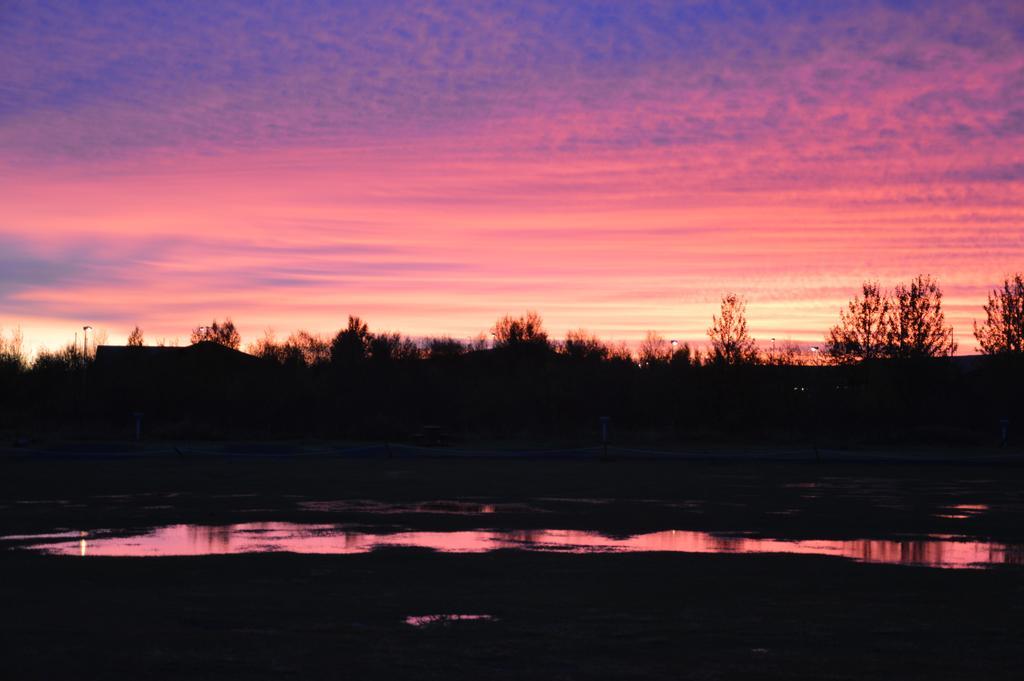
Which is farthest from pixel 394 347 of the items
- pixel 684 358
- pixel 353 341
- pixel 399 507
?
pixel 399 507

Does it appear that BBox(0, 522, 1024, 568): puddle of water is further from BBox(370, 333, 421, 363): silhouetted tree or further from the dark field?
BBox(370, 333, 421, 363): silhouetted tree

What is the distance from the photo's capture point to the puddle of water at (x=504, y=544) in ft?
45.5

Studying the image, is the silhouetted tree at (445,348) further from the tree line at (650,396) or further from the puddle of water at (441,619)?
the puddle of water at (441,619)

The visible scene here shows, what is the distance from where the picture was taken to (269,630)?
361 inches

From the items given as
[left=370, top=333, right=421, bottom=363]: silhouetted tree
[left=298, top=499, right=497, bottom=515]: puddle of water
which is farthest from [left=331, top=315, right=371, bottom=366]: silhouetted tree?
[left=298, top=499, right=497, bottom=515]: puddle of water

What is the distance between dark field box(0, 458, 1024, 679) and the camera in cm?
805

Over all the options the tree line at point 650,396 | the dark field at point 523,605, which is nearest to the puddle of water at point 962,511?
the dark field at point 523,605

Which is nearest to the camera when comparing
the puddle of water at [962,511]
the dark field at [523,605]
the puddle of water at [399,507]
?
the dark field at [523,605]

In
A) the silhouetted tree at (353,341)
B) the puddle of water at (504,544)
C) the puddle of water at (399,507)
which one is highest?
the silhouetted tree at (353,341)

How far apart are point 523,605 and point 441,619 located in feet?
3.16

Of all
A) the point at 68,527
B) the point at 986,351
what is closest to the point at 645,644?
the point at 68,527

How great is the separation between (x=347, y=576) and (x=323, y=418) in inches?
1913

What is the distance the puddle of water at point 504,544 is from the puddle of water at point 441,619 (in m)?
4.22

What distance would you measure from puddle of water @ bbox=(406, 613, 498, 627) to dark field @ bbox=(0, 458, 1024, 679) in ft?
0.46
